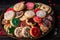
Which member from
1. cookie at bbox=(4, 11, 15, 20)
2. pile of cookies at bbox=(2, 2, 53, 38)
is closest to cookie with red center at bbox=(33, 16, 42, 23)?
pile of cookies at bbox=(2, 2, 53, 38)

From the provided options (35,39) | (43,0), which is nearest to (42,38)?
(35,39)

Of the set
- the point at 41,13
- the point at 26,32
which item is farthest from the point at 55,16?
the point at 26,32

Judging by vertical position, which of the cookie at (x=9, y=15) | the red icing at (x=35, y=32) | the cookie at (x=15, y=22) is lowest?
the red icing at (x=35, y=32)

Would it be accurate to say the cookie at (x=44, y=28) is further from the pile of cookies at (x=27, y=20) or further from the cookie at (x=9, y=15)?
the cookie at (x=9, y=15)

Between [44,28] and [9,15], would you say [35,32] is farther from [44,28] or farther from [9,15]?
[9,15]

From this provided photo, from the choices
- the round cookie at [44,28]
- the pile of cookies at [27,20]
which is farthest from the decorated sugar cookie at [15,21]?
Result: the round cookie at [44,28]

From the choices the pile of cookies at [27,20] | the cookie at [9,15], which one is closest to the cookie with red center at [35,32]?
the pile of cookies at [27,20]

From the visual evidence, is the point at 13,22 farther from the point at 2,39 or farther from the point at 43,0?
the point at 43,0

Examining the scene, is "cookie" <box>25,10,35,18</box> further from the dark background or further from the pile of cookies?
the dark background

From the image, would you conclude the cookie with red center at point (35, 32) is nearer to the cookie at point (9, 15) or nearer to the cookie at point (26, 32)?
the cookie at point (26, 32)

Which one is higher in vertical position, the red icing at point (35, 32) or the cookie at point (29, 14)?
the cookie at point (29, 14)
